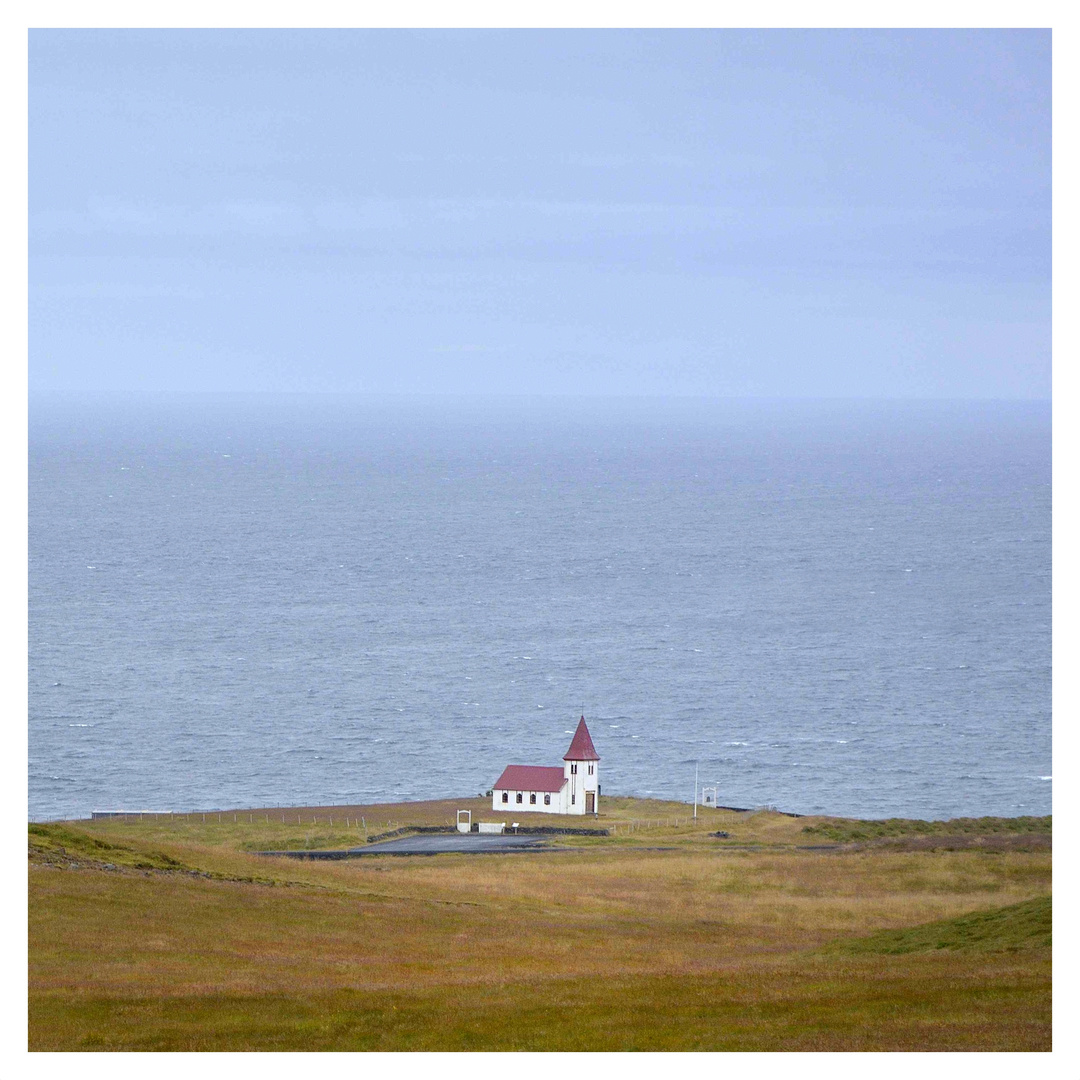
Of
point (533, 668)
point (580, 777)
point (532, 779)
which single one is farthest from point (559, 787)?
point (533, 668)

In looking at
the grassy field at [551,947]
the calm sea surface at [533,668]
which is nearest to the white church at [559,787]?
the calm sea surface at [533,668]

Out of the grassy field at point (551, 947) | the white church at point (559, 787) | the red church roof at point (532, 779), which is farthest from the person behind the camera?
the red church roof at point (532, 779)

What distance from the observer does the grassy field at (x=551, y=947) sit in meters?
25.5

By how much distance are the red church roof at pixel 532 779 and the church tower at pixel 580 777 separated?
0.42 meters

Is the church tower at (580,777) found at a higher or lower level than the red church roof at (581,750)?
lower

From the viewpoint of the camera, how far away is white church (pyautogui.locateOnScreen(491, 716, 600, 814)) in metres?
71.6

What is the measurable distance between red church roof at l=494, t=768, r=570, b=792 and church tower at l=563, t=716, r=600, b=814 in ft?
1.37

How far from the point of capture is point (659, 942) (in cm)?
3775

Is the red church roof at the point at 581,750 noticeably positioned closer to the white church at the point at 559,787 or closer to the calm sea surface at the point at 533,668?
the white church at the point at 559,787

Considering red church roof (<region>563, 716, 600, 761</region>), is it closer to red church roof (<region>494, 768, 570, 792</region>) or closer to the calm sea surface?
red church roof (<region>494, 768, 570, 792</region>)

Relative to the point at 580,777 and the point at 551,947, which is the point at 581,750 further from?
the point at 551,947

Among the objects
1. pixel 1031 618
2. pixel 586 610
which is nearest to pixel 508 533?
pixel 586 610
